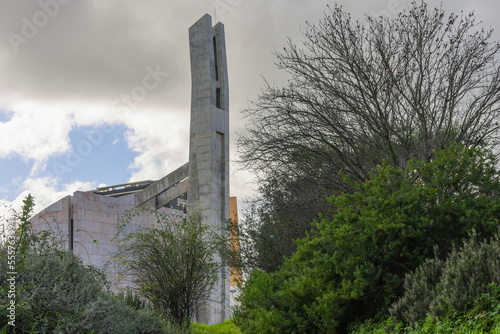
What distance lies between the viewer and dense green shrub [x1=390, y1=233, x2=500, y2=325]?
549cm

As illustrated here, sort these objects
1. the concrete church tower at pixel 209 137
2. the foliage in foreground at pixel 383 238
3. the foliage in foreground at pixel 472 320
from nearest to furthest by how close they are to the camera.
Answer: the foliage in foreground at pixel 472 320, the foliage in foreground at pixel 383 238, the concrete church tower at pixel 209 137

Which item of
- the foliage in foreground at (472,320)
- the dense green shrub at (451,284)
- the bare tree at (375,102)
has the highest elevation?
the bare tree at (375,102)

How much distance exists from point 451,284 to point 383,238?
179 cm

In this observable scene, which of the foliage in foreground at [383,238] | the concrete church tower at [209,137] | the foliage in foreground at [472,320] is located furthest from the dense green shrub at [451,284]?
the concrete church tower at [209,137]

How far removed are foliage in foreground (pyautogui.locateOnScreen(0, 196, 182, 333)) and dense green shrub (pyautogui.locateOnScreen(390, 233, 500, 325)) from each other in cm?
354

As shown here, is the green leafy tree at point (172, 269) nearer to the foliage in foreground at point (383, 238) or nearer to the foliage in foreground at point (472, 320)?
the foliage in foreground at point (383, 238)

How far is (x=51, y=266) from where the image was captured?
682cm

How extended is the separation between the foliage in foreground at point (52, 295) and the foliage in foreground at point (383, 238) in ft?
8.15

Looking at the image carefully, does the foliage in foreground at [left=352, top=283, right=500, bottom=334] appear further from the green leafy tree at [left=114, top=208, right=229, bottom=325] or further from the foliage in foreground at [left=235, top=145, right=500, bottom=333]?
the green leafy tree at [left=114, top=208, right=229, bottom=325]

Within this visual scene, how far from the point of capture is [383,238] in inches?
294

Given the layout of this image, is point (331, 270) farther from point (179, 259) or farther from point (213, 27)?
point (213, 27)

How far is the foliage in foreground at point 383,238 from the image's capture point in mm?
7090

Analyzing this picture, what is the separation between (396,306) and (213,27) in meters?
17.1

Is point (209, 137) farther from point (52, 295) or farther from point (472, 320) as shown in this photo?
point (472, 320)
